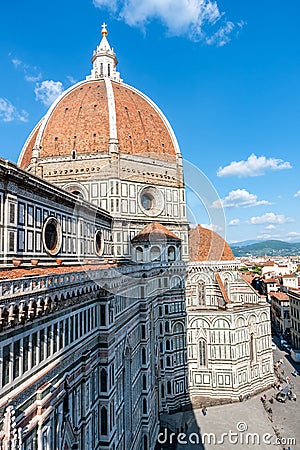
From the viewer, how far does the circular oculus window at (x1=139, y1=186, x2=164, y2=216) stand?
100ft

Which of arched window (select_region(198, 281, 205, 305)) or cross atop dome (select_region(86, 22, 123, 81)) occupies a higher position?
cross atop dome (select_region(86, 22, 123, 81))

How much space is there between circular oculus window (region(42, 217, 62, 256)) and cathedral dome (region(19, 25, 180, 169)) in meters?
12.5

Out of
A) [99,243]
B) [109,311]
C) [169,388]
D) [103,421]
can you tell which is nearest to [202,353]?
[169,388]

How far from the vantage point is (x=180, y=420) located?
2403 cm

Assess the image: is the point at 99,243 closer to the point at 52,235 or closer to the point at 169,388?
the point at 52,235

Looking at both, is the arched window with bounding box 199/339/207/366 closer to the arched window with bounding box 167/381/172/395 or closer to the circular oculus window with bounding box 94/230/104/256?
the arched window with bounding box 167/381/172/395

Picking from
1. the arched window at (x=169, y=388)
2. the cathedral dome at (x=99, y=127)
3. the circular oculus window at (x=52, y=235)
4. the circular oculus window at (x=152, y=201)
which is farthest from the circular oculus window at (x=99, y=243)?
the arched window at (x=169, y=388)

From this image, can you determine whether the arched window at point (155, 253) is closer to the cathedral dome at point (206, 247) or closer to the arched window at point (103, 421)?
the cathedral dome at point (206, 247)

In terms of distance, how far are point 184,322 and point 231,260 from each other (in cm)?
842

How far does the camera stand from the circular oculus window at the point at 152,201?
3052 centimetres

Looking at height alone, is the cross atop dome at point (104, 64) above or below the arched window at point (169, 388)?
above

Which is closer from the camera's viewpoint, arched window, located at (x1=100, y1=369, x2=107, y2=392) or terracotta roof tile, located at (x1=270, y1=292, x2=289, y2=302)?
arched window, located at (x1=100, y1=369, x2=107, y2=392)

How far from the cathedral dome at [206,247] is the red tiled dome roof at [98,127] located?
7.93 meters

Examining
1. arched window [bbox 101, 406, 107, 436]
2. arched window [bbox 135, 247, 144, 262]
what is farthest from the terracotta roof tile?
arched window [bbox 101, 406, 107, 436]
